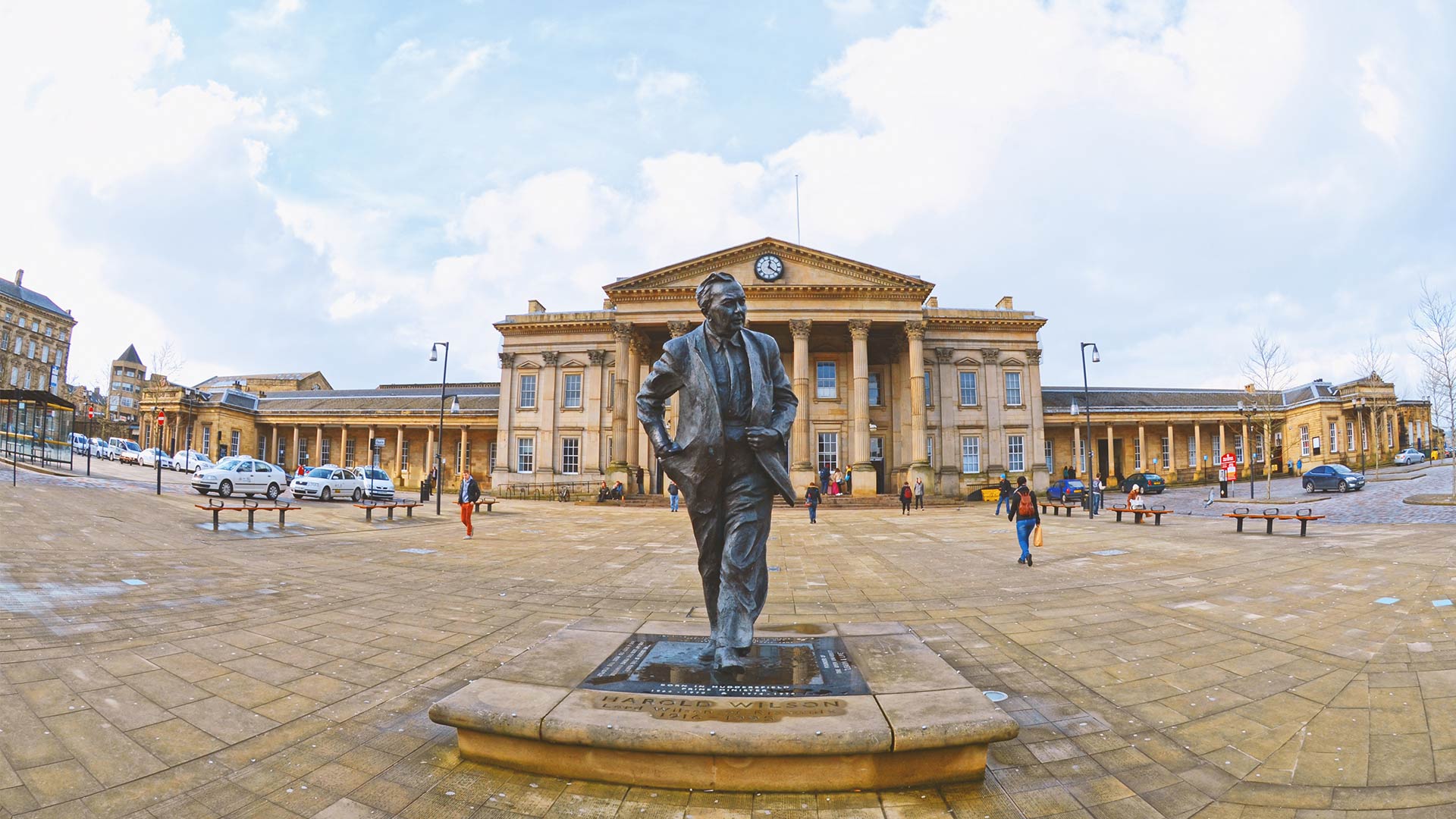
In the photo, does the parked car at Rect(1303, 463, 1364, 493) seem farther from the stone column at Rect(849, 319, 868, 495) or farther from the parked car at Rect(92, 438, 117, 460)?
the parked car at Rect(92, 438, 117, 460)

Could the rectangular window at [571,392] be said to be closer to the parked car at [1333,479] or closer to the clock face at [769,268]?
the clock face at [769,268]

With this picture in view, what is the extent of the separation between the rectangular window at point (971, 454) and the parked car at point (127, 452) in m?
54.0

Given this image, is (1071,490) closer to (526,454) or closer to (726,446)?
(526,454)

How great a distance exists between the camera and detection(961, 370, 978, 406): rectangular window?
39312 mm

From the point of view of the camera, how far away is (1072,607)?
23.8ft

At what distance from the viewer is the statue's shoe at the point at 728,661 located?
388 centimetres

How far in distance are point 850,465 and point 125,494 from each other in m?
30.6

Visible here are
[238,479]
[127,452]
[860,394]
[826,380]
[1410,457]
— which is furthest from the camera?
[1410,457]

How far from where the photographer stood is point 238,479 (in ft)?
81.8

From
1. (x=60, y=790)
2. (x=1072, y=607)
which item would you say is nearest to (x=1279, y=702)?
(x=1072, y=607)

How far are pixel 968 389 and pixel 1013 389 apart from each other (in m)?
2.96

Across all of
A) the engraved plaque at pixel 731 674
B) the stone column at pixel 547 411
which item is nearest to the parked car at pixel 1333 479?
the engraved plaque at pixel 731 674

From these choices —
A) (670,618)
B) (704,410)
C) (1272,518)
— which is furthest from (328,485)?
(1272,518)

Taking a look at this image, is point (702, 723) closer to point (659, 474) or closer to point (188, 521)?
point (188, 521)
